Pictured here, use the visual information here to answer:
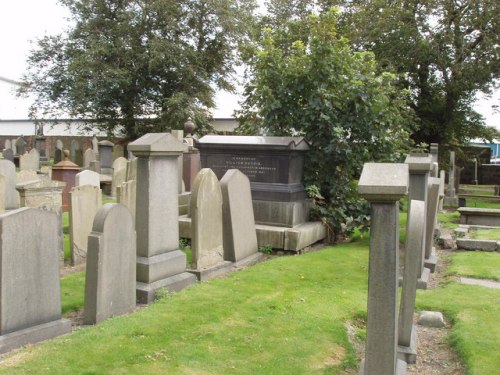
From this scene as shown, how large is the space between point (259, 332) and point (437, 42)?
20875 millimetres

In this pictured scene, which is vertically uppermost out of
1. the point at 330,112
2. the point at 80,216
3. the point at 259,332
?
the point at 330,112

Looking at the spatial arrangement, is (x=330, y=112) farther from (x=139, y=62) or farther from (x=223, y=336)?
(x=139, y=62)

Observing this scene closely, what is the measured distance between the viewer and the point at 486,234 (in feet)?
40.7

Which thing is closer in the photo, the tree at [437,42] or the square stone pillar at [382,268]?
the square stone pillar at [382,268]

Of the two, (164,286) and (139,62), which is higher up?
(139,62)

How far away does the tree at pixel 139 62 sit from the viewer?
2872 cm

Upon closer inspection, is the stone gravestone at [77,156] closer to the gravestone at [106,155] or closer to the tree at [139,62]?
the tree at [139,62]

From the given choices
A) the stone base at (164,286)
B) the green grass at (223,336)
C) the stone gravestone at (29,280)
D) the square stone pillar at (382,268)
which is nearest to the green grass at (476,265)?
the green grass at (223,336)

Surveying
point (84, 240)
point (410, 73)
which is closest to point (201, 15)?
point (410, 73)

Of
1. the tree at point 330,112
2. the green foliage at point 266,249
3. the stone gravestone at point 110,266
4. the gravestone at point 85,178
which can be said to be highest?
the tree at point 330,112

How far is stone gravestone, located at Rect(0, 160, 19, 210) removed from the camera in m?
10.5

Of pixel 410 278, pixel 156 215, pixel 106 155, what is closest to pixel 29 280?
pixel 156 215

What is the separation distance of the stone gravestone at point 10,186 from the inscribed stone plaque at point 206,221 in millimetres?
5137

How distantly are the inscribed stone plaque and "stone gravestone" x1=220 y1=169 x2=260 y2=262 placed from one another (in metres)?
0.20
